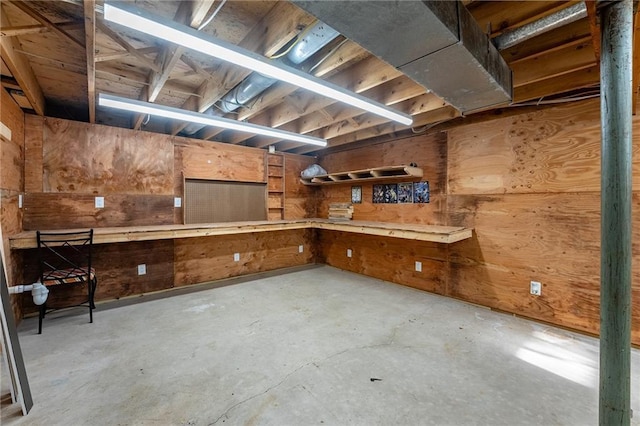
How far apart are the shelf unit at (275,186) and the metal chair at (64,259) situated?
2689 millimetres

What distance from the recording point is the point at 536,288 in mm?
2949

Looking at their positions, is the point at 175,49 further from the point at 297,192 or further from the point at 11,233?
the point at 297,192

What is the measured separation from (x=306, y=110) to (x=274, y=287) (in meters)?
2.55

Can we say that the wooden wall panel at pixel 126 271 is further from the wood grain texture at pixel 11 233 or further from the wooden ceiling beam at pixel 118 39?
the wooden ceiling beam at pixel 118 39

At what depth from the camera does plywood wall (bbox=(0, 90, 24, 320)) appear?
243 centimetres

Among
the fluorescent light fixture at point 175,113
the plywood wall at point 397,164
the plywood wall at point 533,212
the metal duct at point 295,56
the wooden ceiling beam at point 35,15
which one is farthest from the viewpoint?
the plywood wall at point 397,164

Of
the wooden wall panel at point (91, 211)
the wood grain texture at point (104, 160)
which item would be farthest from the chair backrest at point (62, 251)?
the wood grain texture at point (104, 160)

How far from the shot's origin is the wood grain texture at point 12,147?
242cm

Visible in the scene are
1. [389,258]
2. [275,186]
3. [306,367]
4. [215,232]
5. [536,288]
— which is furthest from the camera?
[275,186]

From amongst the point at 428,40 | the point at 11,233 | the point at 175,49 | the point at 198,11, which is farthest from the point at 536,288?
the point at 11,233

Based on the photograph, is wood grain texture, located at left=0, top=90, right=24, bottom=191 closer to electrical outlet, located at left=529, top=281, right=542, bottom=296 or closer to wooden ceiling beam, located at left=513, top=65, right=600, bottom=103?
wooden ceiling beam, located at left=513, top=65, right=600, bottom=103

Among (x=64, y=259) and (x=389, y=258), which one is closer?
(x=64, y=259)

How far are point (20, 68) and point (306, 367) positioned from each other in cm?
325

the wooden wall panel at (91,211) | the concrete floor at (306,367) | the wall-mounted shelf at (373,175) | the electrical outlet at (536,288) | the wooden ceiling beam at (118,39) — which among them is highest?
the wooden ceiling beam at (118,39)
